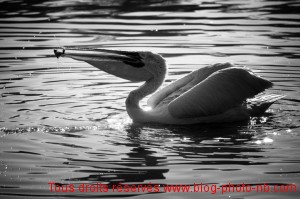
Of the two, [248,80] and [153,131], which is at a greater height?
[248,80]

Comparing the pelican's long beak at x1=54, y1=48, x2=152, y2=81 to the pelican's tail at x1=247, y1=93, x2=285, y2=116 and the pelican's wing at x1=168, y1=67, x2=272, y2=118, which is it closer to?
the pelican's wing at x1=168, y1=67, x2=272, y2=118

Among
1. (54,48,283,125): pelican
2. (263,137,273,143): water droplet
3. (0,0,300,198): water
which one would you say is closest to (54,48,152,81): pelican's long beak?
(54,48,283,125): pelican

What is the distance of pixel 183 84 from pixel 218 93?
830 mm

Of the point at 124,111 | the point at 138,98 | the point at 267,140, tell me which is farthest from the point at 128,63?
the point at 267,140

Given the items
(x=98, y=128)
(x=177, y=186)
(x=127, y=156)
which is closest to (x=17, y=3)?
(x=98, y=128)

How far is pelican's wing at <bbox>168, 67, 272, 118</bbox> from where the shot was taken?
762 centimetres

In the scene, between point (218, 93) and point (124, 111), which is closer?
point (218, 93)

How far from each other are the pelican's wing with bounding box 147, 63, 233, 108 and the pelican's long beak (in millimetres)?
412

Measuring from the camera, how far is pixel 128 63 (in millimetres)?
8031

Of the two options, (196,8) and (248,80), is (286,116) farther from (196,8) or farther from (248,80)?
(196,8)

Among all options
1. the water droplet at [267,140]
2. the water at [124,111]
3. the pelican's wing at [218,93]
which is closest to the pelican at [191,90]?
the pelican's wing at [218,93]

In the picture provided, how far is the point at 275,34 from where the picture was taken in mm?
13281

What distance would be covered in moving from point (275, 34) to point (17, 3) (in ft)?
25.7

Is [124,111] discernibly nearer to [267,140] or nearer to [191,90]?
[191,90]
